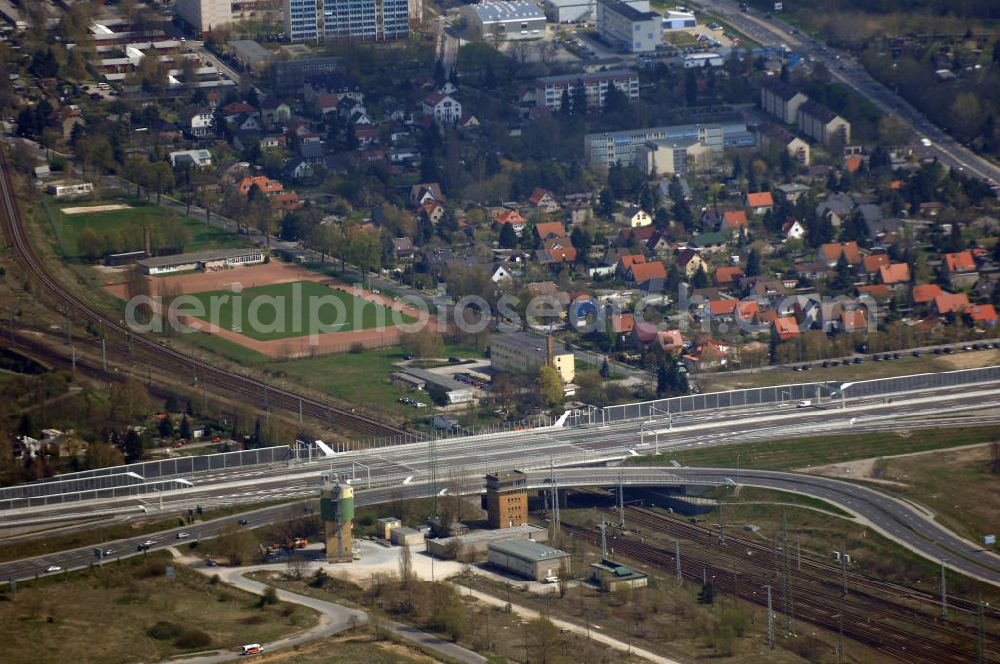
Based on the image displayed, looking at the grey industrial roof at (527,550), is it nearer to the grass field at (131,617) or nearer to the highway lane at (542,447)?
the highway lane at (542,447)

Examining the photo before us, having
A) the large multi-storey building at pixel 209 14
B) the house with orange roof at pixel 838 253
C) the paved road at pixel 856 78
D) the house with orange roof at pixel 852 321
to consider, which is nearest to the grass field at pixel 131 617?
the house with orange roof at pixel 852 321

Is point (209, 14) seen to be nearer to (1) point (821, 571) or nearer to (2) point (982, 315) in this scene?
Result: (2) point (982, 315)

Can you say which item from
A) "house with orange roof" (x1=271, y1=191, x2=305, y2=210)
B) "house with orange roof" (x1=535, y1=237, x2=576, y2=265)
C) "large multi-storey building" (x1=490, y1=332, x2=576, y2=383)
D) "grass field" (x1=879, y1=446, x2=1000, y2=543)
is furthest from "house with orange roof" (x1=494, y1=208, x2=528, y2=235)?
"grass field" (x1=879, y1=446, x2=1000, y2=543)

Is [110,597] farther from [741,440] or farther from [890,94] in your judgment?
[890,94]

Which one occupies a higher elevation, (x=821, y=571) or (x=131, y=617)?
(x=131, y=617)

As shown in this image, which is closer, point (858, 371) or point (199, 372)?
point (199, 372)

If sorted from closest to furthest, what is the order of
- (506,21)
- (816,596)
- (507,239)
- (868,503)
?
(816,596), (868,503), (507,239), (506,21)

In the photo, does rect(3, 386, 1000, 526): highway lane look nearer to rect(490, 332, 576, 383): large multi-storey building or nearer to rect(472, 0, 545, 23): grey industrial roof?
rect(490, 332, 576, 383): large multi-storey building

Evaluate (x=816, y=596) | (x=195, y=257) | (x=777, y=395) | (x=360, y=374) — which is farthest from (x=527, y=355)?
(x=816, y=596)
